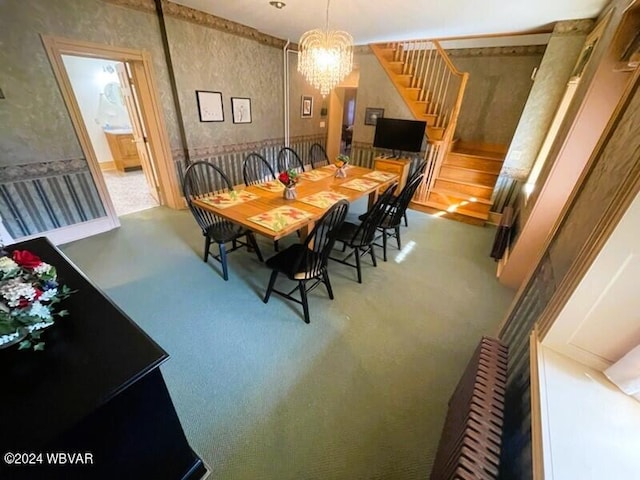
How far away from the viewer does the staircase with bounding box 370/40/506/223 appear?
3998 millimetres

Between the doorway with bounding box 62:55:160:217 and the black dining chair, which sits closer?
the black dining chair

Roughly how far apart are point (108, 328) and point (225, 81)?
159 inches

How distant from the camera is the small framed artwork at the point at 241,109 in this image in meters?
4.05

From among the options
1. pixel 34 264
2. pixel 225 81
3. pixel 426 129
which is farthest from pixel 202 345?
pixel 426 129

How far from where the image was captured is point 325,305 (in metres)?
2.18

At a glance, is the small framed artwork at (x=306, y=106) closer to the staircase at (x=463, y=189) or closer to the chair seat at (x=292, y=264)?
the staircase at (x=463, y=189)

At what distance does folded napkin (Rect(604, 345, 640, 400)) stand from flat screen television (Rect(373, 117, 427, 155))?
3.80 metres

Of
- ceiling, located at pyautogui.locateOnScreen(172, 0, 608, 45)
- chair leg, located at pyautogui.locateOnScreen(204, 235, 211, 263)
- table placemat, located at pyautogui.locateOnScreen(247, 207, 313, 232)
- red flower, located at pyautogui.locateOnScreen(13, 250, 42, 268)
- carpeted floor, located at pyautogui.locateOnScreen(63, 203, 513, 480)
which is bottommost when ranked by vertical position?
carpeted floor, located at pyautogui.locateOnScreen(63, 203, 513, 480)

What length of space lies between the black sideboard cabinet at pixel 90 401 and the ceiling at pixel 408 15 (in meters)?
3.39

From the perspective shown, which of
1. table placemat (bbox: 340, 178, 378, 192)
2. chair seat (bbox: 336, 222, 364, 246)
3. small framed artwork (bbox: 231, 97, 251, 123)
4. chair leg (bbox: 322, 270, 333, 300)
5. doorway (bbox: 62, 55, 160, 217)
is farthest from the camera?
doorway (bbox: 62, 55, 160, 217)

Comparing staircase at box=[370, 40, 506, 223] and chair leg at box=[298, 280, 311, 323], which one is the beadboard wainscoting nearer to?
chair leg at box=[298, 280, 311, 323]

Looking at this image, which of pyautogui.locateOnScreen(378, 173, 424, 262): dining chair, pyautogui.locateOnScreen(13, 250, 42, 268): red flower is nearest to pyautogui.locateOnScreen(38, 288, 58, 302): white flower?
pyautogui.locateOnScreen(13, 250, 42, 268): red flower

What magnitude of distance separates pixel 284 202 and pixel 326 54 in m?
1.55

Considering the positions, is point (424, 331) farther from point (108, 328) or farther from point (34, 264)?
point (34, 264)
